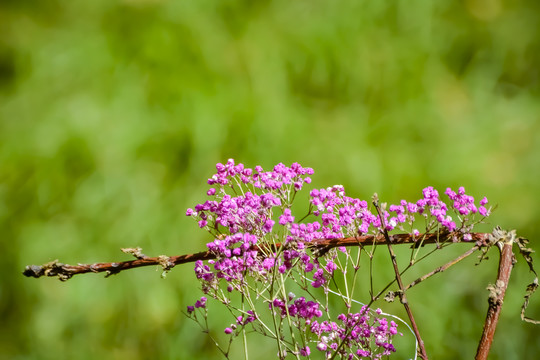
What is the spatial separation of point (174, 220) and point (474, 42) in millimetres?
801

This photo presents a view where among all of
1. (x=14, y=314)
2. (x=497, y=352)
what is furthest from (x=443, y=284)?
(x=14, y=314)

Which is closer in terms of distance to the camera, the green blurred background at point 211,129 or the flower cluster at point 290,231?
the flower cluster at point 290,231

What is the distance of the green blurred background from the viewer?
46.1 inches

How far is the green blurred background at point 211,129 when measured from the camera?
117cm

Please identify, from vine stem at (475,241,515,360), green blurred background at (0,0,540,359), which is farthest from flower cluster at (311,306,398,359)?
green blurred background at (0,0,540,359)

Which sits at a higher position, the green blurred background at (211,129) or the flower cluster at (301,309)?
the green blurred background at (211,129)

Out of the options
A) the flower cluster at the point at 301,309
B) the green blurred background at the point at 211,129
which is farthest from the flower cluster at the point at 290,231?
the green blurred background at the point at 211,129

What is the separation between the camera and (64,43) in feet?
4.58

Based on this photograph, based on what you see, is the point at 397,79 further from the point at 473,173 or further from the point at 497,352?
the point at 497,352

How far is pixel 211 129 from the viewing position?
51.8 inches

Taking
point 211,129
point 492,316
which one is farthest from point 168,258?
point 211,129

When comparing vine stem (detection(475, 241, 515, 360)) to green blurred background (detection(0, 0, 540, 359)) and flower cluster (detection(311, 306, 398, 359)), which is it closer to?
flower cluster (detection(311, 306, 398, 359))

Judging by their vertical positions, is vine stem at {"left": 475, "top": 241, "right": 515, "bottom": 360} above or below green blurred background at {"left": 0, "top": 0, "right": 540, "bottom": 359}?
below

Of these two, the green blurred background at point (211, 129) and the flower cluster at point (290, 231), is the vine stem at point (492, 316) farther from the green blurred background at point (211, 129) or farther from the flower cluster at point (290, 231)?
the green blurred background at point (211, 129)
